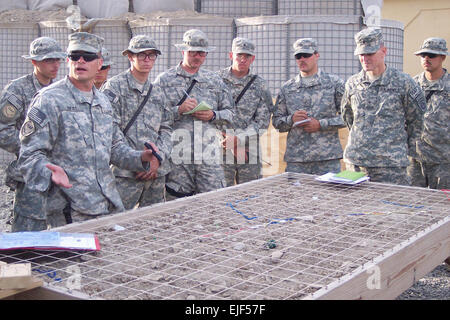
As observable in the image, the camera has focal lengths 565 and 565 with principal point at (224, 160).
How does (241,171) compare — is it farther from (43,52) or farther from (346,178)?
(43,52)

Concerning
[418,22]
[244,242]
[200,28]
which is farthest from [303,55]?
[418,22]

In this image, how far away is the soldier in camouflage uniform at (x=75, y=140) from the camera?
3.25 metres

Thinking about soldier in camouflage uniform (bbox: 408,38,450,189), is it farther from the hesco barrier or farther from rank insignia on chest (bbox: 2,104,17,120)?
rank insignia on chest (bbox: 2,104,17,120)

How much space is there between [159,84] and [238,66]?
96 centimetres

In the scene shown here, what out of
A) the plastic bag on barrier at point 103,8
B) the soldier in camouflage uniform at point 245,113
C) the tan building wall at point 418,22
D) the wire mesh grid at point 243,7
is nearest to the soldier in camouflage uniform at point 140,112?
the soldier in camouflage uniform at point 245,113

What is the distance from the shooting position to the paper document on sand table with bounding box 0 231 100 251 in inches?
95.6

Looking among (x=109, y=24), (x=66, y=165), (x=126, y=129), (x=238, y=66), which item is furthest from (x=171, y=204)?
(x=109, y=24)

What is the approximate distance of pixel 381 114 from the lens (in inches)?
189

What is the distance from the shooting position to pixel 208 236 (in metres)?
2.84

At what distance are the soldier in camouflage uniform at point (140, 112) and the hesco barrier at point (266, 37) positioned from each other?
2.73 m

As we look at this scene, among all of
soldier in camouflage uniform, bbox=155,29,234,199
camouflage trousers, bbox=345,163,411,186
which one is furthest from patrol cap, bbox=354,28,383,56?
soldier in camouflage uniform, bbox=155,29,234,199

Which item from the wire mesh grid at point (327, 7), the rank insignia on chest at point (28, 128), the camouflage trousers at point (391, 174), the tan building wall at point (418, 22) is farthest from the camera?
the tan building wall at point (418, 22)

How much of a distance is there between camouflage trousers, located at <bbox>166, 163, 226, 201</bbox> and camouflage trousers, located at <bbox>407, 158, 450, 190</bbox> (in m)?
2.16

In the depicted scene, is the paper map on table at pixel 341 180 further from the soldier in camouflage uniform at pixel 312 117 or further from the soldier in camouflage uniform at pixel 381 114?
the soldier in camouflage uniform at pixel 312 117
